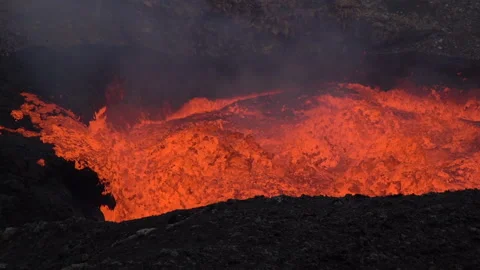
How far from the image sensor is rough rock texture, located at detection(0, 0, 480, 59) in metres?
14.7

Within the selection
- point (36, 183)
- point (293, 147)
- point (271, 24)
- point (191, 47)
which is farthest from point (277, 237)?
point (271, 24)

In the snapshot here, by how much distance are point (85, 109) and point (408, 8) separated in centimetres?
1348

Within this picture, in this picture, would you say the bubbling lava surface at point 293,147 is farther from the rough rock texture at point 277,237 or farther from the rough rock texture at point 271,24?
the rough rock texture at point 277,237

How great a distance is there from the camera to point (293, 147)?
15164 mm

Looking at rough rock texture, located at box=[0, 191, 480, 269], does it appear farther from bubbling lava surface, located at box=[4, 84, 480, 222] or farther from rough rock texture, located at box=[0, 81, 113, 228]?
bubbling lava surface, located at box=[4, 84, 480, 222]

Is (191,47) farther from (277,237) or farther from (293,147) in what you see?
(277,237)

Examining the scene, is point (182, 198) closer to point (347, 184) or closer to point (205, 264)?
point (347, 184)

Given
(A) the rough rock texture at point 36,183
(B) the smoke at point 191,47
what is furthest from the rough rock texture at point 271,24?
(A) the rough rock texture at point 36,183

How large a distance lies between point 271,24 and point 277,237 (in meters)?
13.1

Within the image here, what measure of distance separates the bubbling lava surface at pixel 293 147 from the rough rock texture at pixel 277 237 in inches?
261

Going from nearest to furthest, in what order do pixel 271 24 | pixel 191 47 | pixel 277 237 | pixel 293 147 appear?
pixel 277 237 < pixel 293 147 < pixel 191 47 < pixel 271 24

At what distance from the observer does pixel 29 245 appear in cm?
557

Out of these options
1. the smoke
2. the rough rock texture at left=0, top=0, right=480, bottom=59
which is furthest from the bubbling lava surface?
the rough rock texture at left=0, top=0, right=480, bottom=59

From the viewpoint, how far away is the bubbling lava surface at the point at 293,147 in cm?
1345
